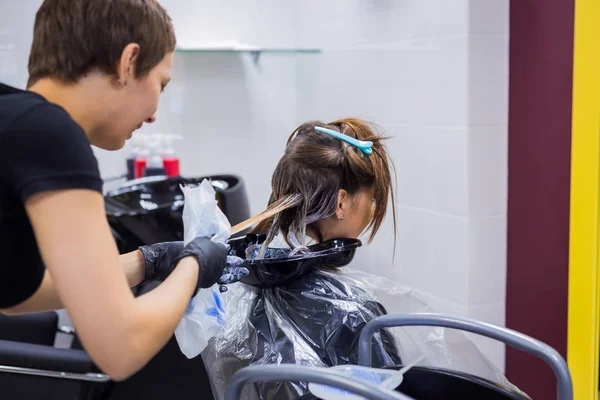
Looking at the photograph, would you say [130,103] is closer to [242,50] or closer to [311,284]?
[311,284]

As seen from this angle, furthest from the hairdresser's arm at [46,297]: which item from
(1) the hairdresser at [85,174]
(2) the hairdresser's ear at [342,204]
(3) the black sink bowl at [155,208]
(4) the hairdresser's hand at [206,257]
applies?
(3) the black sink bowl at [155,208]

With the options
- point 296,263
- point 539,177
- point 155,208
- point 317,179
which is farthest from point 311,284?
point 155,208

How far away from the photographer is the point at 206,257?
1.25 metres

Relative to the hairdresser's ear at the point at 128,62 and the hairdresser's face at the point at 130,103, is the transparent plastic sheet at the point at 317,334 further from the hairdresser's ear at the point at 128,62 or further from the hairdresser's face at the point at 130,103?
the hairdresser's ear at the point at 128,62

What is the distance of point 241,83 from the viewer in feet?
11.1

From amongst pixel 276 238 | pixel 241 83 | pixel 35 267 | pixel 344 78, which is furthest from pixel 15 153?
pixel 241 83

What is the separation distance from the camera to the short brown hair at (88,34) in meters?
1.14

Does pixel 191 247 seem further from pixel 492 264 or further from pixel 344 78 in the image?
pixel 344 78

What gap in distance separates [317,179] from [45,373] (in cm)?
86

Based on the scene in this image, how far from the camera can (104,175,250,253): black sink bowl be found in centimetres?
265

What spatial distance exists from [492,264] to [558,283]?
0.71ft

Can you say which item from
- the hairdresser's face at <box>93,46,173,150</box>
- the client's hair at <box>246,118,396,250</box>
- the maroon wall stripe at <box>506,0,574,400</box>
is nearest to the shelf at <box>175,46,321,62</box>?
the maroon wall stripe at <box>506,0,574,400</box>

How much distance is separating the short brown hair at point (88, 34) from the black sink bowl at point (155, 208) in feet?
4.91

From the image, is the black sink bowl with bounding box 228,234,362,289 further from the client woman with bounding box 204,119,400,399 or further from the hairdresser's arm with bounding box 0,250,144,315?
the hairdresser's arm with bounding box 0,250,144,315
